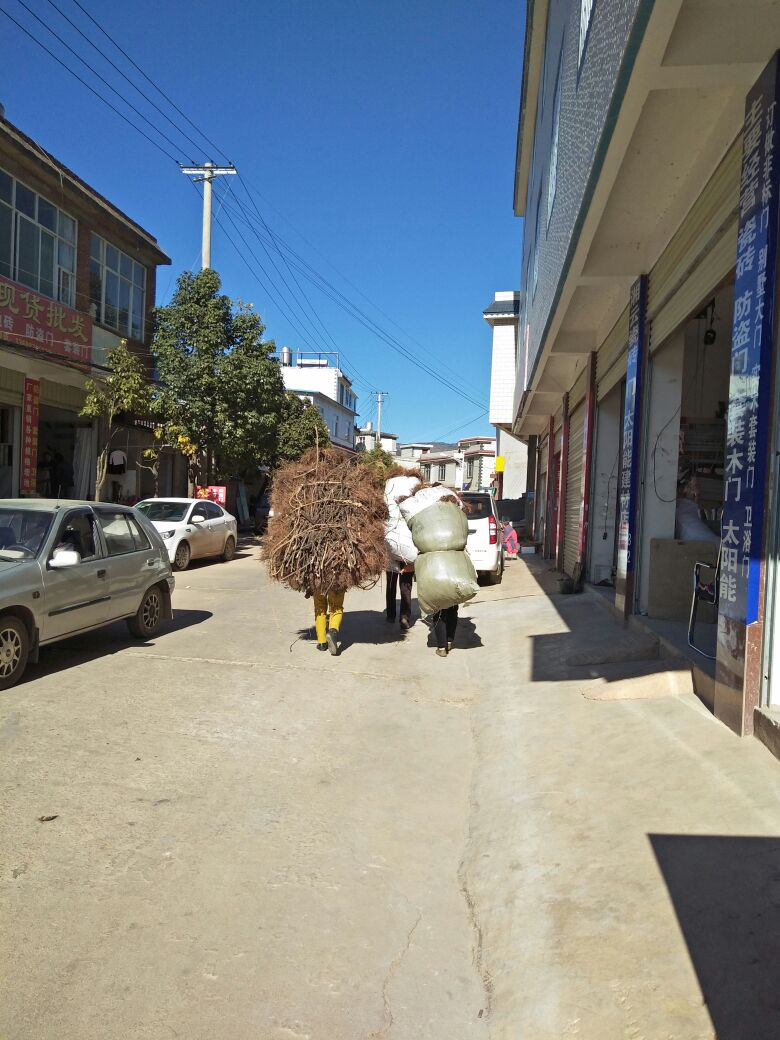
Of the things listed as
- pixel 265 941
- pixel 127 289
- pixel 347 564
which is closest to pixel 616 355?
pixel 347 564

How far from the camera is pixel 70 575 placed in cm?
688

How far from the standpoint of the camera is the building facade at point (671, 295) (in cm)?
421

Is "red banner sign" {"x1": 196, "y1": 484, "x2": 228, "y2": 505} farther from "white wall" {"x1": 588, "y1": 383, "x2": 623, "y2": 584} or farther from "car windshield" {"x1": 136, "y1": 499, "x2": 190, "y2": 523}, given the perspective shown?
"white wall" {"x1": 588, "y1": 383, "x2": 623, "y2": 584}

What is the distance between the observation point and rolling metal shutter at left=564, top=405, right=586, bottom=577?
14.2 m

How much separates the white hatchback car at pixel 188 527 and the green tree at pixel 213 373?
395cm

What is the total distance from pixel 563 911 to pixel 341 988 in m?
0.92

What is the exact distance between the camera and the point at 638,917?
280cm

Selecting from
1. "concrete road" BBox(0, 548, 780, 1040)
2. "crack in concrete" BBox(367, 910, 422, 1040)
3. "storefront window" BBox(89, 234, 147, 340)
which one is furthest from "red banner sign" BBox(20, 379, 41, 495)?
"crack in concrete" BBox(367, 910, 422, 1040)

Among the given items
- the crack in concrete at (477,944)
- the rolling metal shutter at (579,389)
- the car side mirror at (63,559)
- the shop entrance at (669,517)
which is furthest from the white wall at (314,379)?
the crack in concrete at (477,944)

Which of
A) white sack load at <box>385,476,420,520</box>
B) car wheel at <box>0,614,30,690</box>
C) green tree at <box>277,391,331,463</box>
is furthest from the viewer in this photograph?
green tree at <box>277,391,331,463</box>

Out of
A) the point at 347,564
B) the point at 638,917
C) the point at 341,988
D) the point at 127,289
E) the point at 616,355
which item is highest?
the point at 127,289

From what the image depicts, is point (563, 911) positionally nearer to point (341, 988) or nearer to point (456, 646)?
point (341, 988)

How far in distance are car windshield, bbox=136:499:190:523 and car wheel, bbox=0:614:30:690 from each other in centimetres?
988

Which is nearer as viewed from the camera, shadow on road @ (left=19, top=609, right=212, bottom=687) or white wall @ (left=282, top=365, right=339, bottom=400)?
shadow on road @ (left=19, top=609, right=212, bottom=687)
